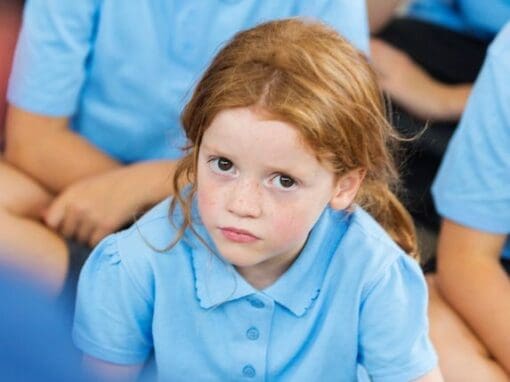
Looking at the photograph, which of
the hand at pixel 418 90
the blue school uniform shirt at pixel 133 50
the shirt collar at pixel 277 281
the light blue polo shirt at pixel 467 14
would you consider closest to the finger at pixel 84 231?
the blue school uniform shirt at pixel 133 50

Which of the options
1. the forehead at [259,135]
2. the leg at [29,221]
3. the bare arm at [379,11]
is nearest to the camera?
the forehead at [259,135]

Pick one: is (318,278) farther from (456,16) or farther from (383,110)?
(456,16)

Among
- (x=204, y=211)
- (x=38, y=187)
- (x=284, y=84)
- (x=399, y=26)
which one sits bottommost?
(x=38, y=187)

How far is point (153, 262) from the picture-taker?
1013mm

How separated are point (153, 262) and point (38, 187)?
13.2 inches

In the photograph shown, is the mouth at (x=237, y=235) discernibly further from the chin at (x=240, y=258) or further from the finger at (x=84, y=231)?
the finger at (x=84, y=231)

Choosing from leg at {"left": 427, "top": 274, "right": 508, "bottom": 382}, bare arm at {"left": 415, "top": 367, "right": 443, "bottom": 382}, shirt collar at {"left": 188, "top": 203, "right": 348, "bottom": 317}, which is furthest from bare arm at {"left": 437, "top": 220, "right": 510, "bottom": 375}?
shirt collar at {"left": 188, "top": 203, "right": 348, "bottom": 317}

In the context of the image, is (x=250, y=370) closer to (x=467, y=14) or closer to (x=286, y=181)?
(x=286, y=181)

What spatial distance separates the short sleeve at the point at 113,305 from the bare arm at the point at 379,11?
0.71 metres

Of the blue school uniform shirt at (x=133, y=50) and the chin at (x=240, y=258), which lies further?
the blue school uniform shirt at (x=133, y=50)

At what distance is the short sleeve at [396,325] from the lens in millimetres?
1025

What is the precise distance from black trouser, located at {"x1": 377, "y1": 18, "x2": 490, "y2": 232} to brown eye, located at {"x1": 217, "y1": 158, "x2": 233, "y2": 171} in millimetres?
562

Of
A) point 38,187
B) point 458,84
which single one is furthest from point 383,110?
point 458,84

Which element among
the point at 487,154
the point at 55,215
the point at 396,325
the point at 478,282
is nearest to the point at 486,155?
the point at 487,154
